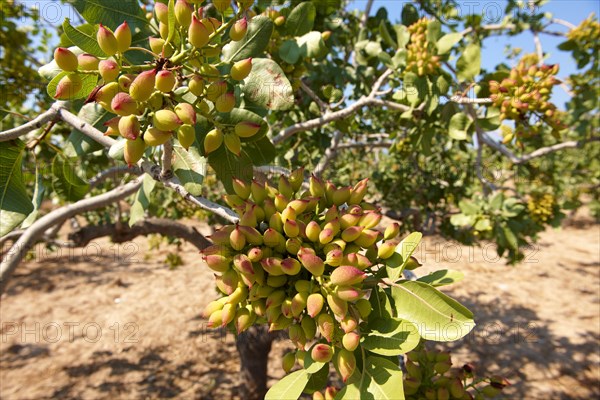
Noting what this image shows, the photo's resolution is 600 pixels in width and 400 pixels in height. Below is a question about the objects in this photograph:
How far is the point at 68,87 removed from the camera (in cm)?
83

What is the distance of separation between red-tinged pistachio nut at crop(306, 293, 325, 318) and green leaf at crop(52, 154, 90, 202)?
124cm

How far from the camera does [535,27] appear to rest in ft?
13.1

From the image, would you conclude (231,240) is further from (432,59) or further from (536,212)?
(536,212)

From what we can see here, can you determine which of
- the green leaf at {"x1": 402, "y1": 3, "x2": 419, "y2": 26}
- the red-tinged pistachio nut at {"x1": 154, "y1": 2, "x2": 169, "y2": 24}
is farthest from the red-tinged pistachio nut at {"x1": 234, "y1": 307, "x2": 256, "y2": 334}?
the green leaf at {"x1": 402, "y1": 3, "x2": 419, "y2": 26}

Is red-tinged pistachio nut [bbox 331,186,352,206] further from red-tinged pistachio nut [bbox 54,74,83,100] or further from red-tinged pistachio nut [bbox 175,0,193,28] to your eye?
red-tinged pistachio nut [bbox 54,74,83,100]

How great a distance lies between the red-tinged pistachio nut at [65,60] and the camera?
79cm

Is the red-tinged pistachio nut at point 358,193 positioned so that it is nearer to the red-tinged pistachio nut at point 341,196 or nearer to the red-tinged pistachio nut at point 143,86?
the red-tinged pistachio nut at point 341,196

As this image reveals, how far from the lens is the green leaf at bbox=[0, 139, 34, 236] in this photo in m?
1.10

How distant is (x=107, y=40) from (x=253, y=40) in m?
0.46

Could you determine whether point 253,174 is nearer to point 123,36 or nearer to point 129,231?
point 123,36

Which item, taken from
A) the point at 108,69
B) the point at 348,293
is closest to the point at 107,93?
the point at 108,69

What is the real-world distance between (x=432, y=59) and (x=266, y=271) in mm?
1519

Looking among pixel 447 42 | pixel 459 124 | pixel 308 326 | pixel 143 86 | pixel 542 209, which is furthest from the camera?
pixel 542 209

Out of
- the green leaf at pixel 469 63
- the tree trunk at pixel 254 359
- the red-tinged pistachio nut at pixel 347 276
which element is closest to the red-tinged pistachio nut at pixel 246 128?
the red-tinged pistachio nut at pixel 347 276
